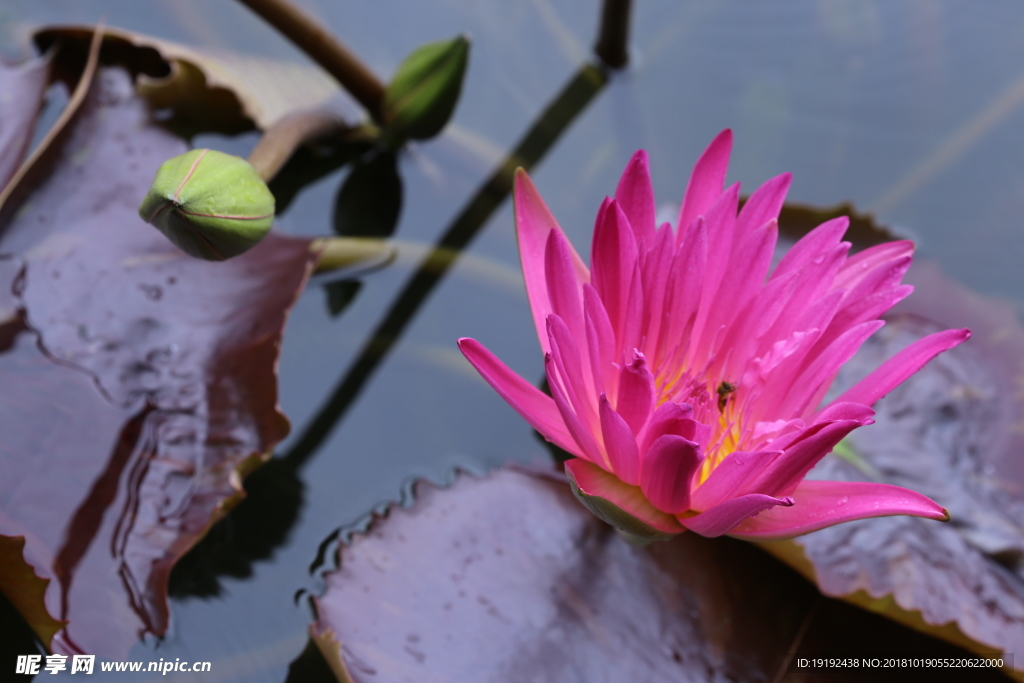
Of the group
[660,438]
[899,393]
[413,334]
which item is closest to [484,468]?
[413,334]

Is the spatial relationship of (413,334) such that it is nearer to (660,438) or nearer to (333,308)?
(333,308)

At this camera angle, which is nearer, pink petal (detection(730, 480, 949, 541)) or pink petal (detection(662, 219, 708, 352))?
pink petal (detection(730, 480, 949, 541))

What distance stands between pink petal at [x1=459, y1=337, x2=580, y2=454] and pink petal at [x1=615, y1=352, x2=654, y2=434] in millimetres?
64

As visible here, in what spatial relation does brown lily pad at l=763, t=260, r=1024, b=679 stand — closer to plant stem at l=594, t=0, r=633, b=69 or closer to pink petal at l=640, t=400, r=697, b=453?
pink petal at l=640, t=400, r=697, b=453

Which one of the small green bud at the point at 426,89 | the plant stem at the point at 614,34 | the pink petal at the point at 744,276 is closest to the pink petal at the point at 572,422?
the pink petal at the point at 744,276

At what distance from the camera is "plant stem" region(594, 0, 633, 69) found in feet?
4.50

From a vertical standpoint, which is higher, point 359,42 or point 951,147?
point 951,147

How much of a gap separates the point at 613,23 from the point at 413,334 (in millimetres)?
739

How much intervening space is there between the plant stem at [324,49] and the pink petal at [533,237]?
23.8 inches

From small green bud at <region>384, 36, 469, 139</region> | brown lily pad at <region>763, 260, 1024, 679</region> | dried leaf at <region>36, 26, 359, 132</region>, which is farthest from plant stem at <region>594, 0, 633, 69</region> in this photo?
brown lily pad at <region>763, 260, 1024, 679</region>

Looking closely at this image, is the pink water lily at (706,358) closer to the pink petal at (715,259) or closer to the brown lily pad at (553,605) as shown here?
the pink petal at (715,259)

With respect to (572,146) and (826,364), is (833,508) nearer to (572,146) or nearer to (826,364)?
(826,364)

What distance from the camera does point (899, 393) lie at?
1.05m

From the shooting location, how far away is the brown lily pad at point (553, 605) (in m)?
0.80
